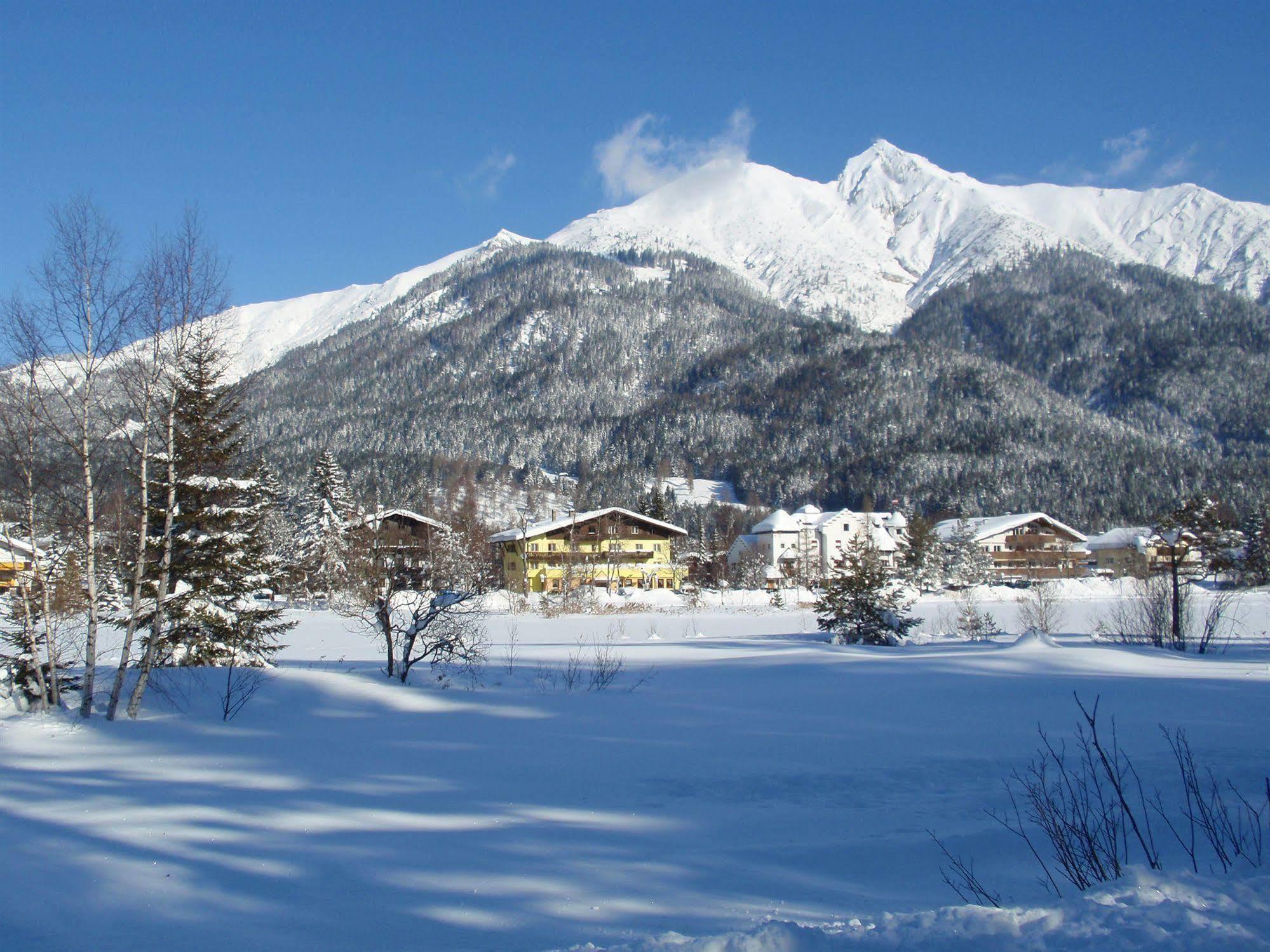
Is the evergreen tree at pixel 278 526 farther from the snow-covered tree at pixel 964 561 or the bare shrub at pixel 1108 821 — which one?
the snow-covered tree at pixel 964 561

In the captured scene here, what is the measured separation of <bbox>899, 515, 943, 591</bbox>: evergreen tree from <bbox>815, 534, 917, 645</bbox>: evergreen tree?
41032 mm

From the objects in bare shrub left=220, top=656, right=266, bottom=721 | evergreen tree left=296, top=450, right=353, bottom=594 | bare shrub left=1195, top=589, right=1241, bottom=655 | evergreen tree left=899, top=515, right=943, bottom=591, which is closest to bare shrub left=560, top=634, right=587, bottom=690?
bare shrub left=220, top=656, right=266, bottom=721

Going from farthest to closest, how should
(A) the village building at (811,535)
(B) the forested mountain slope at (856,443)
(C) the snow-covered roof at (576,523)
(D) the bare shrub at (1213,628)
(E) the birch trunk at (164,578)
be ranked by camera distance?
1. (B) the forested mountain slope at (856,443)
2. (A) the village building at (811,535)
3. (C) the snow-covered roof at (576,523)
4. (D) the bare shrub at (1213,628)
5. (E) the birch trunk at (164,578)

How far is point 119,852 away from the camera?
530cm

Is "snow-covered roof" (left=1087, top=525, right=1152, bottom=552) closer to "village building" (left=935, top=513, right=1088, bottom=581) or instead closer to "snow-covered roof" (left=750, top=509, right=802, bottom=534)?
"village building" (left=935, top=513, right=1088, bottom=581)

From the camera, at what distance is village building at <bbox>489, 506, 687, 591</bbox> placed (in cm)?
6100

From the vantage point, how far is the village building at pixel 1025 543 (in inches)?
3127

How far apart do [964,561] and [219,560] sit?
64697mm

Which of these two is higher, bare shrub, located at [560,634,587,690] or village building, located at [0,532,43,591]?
village building, located at [0,532,43,591]

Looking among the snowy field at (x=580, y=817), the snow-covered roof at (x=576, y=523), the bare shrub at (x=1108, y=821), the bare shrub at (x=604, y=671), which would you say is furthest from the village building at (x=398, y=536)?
the bare shrub at (x=1108, y=821)

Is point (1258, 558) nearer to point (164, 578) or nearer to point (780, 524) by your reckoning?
point (164, 578)

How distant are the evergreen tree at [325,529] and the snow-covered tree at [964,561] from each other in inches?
1798

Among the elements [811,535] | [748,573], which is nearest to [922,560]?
[748,573]

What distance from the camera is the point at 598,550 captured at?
195 ft
